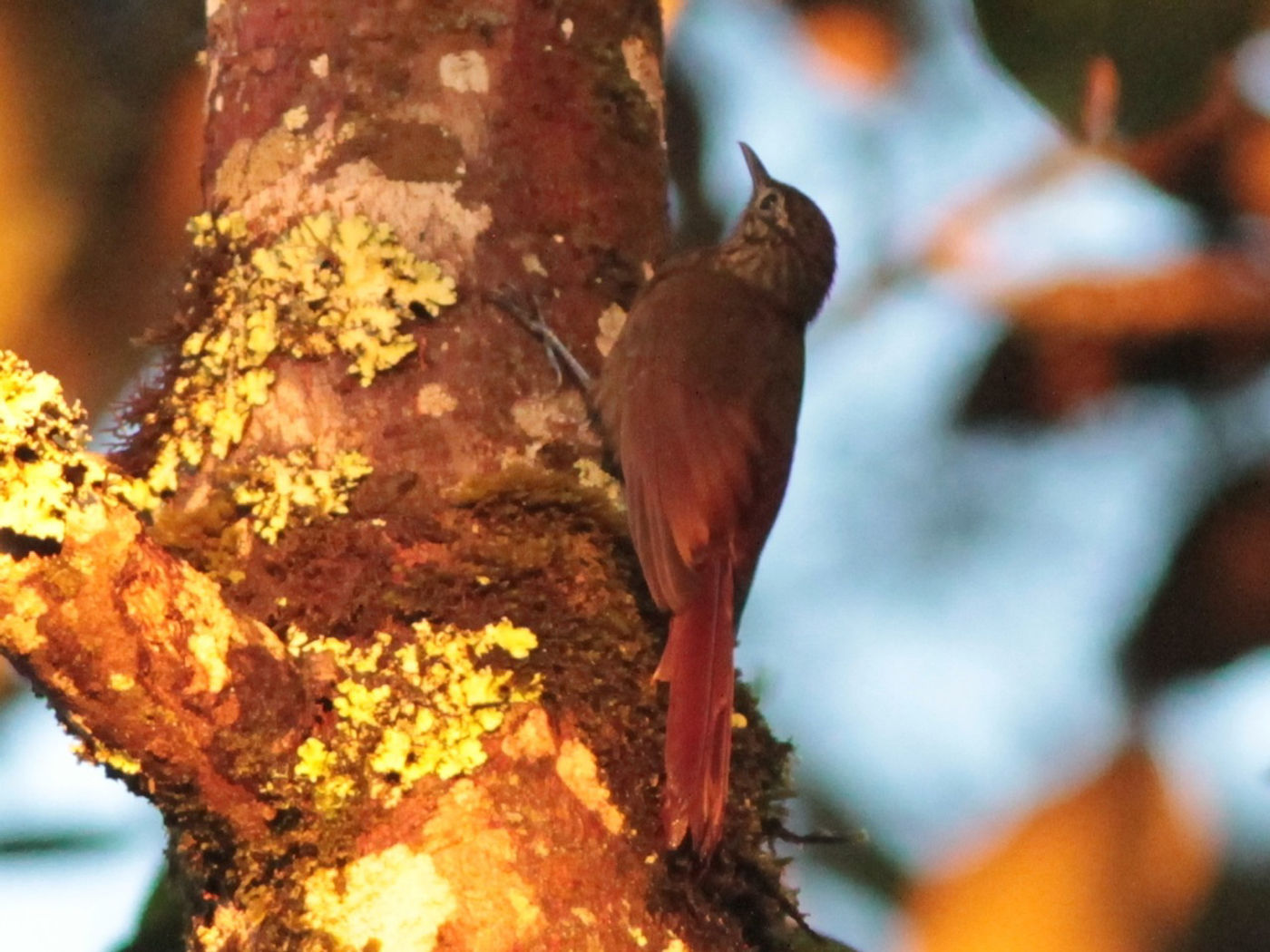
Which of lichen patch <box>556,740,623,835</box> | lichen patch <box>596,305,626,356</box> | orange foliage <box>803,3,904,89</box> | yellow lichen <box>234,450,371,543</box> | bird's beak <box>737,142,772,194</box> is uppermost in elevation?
orange foliage <box>803,3,904,89</box>

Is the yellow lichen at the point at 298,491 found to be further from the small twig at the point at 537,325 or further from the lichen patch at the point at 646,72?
the lichen patch at the point at 646,72

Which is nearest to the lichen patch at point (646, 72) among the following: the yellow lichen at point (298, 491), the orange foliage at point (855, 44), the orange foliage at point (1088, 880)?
the yellow lichen at point (298, 491)

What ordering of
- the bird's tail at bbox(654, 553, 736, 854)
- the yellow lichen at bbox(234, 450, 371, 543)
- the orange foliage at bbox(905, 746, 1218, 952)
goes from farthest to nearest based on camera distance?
the orange foliage at bbox(905, 746, 1218, 952) → the yellow lichen at bbox(234, 450, 371, 543) → the bird's tail at bbox(654, 553, 736, 854)

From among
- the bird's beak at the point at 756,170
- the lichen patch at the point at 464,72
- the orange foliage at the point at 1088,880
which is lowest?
the orange foliage at the point at 1088,880

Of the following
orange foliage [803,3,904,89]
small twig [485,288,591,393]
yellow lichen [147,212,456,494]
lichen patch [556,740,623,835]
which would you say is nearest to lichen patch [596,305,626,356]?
small twig [485,288,591,393]

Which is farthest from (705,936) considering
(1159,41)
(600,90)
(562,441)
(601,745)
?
(1159,41)

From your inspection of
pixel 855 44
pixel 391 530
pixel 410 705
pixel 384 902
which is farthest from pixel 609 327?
pixel 855 44

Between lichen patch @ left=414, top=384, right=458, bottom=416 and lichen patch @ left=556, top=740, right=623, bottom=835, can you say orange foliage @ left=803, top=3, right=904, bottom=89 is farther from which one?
lichen patch @ left=556, top=740, right=623, bottom=835

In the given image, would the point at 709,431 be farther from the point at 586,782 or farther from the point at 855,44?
the point at 855,44
